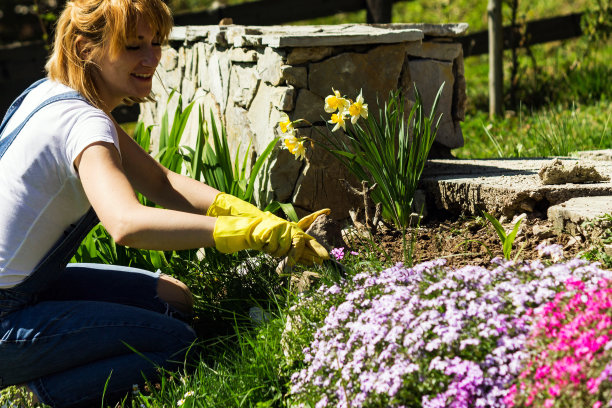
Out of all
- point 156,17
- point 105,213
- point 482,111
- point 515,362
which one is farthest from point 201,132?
point 482,111

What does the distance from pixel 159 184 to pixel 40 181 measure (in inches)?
22.4

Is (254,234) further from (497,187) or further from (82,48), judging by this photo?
(497,187)

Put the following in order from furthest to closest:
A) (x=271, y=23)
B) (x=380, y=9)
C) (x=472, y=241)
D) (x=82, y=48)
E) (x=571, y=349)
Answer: (x=271, y=23) → (x=380, y=9) → (x=472, y=241) → (x=82, y=48) → (x=571, y=349)

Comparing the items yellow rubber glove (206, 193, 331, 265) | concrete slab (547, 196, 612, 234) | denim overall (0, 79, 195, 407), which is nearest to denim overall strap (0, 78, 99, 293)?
denim overall (0, 79, 195, 407)

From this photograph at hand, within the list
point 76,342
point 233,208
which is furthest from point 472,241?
point 76,342

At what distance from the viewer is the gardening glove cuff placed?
255cm

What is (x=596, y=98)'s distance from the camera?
5.62 m

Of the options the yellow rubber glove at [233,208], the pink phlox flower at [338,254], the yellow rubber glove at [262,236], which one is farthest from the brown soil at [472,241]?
the yellow rubber glove at [262,236]

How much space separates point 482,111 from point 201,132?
3.27m

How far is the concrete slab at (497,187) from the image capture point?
280cm

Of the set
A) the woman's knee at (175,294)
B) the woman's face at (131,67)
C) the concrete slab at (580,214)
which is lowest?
the woman's knee at (175,294)

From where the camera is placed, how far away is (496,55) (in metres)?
5.43

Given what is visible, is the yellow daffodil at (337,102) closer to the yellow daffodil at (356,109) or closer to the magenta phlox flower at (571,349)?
the yellow daffodil at (356,109)

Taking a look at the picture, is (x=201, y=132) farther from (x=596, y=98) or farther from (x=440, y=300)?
(x=596, y=98)
